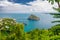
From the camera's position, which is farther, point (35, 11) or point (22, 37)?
point (35, 11)

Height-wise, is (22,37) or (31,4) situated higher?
(22,37)

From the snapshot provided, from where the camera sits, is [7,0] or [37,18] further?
[7,0]

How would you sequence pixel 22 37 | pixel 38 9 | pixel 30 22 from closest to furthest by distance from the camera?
1. pixel 22 37
2. pixel 30 22
3. pixel 38 9

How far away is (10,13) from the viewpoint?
291 cm

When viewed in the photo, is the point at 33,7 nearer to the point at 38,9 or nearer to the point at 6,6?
the point at 38,9

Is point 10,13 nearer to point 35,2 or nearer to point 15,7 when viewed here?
point 15,7

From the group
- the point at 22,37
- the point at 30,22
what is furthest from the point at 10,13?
the point at 22,37

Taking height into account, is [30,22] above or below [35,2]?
below

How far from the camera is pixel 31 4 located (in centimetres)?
301

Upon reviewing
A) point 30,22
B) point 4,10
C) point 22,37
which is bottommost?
point 30,22

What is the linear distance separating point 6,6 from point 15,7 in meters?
0.15

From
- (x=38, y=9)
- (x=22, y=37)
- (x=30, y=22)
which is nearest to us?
(x=22, y=37)

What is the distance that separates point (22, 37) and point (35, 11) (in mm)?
2182

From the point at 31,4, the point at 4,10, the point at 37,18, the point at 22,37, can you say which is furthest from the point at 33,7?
the point at 22,37
